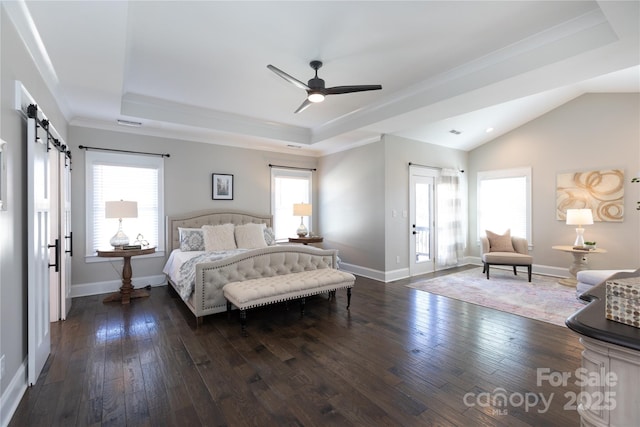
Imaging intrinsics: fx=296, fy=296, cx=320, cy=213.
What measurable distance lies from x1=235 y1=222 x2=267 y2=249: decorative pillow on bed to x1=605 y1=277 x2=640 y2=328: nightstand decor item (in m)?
4.70

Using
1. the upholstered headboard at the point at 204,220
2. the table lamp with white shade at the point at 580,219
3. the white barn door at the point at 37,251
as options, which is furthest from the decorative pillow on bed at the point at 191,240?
the table lamp with white shade at the point at 580,219

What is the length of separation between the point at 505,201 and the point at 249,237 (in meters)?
5.66

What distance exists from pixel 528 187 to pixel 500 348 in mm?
4712

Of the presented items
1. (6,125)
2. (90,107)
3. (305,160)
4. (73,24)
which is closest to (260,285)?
(6,125)

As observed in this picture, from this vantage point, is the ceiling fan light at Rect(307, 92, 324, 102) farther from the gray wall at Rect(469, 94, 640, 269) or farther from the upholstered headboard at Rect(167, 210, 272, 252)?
the gray wall at Rect(469, 94, 640, 269)

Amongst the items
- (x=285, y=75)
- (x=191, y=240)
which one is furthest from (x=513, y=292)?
(x=191, y=240)

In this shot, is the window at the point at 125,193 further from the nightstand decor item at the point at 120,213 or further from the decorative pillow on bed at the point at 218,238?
the decorative pillow on bed at the point at 218,238

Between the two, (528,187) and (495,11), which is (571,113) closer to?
(528,187)

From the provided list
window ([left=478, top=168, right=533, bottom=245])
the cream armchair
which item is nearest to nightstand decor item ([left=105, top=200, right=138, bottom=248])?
the cream armchair

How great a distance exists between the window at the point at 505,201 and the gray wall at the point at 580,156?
142mm

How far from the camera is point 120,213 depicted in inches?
170

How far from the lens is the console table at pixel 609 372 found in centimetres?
98

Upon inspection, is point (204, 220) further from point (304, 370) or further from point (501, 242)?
point (501, 242)

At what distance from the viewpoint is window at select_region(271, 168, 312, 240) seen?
6.58m
